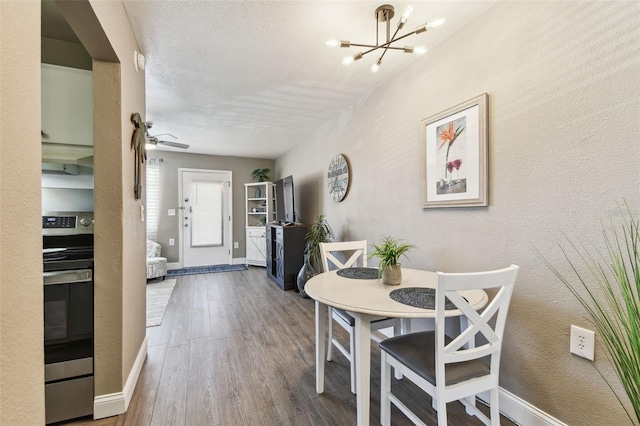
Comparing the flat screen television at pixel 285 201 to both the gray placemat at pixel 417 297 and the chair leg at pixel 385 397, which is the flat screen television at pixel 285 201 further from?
the chair leg at pixel 385 397

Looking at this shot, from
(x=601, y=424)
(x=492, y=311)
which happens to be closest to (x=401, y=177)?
(x=492, y=311)

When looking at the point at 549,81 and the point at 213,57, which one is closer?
the point at 549,81

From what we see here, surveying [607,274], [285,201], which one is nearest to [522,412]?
[607,274]

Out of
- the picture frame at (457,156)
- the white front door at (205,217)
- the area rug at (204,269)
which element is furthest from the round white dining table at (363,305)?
the white front door at (205,217)

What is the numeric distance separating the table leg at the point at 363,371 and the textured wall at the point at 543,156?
0.86 m

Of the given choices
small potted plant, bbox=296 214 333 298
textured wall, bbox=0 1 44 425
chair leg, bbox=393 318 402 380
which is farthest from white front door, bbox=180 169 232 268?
textured wall, bbox=0 1 44 425

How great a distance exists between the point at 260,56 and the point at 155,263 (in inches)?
150

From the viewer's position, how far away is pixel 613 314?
46.4 inches

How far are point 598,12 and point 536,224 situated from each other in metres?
0.99

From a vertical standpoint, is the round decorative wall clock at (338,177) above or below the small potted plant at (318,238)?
above

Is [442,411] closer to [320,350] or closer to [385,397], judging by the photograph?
[385,397]

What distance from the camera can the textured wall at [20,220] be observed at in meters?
0.56

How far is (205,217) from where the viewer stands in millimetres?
5691

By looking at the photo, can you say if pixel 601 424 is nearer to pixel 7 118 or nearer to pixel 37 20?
pixel 7 118
